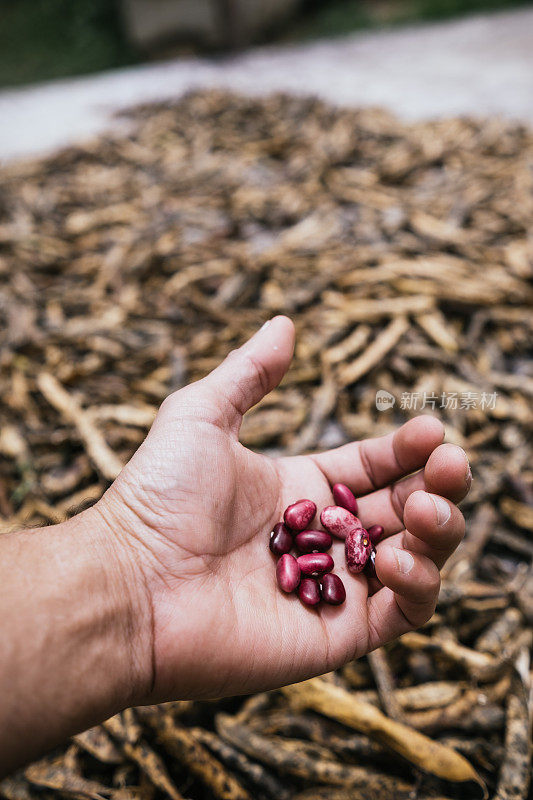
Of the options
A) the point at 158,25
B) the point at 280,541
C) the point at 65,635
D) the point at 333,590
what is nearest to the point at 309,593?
the point at 333,590

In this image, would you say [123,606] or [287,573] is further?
[287,573]

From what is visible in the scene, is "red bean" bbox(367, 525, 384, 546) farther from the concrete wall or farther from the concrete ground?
the concrete wall

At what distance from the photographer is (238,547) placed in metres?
1.63

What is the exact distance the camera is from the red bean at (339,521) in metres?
1.69

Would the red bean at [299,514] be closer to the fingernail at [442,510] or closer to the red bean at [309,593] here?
the red bean at [309,593]

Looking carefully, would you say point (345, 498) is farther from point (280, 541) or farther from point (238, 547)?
point (238, 547)

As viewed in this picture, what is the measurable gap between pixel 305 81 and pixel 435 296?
19.8ft

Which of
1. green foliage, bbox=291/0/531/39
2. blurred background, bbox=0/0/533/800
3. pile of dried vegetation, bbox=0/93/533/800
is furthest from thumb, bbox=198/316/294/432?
green foliage, bbox=291/0/531/39

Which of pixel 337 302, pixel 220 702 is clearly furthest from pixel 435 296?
pixel 220 702

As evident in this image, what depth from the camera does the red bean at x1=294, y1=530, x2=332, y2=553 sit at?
1.65 m

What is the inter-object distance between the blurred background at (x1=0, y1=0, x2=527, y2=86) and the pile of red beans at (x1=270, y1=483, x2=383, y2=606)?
33.7ft

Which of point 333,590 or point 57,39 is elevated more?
point 57,39

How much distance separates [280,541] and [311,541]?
90 mm

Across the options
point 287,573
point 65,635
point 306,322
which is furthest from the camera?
point 306,322
